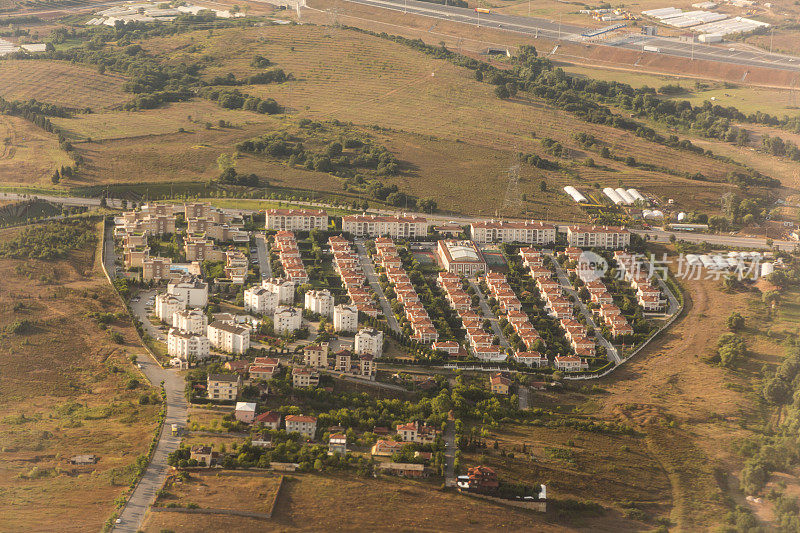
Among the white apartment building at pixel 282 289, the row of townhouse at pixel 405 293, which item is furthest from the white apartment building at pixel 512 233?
the white apartment building at pixel 282 289

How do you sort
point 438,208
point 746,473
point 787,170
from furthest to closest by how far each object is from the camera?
point 787,170 → point 438,208 → point 746,473

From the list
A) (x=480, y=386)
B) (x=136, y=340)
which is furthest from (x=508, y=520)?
(x=136, y=340)

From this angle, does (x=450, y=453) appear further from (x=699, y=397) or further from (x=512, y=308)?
(x=512, y=308)

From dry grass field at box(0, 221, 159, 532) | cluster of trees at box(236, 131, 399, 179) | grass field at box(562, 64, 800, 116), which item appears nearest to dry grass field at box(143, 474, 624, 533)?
dry grass field at box(0, 221, 159, 532)

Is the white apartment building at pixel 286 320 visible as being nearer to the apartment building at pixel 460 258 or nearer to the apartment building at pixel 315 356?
the apartment building at pixel 315 356

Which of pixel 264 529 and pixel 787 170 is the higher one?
pixel 787 170

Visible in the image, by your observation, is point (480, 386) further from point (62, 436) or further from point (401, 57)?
point (401, 57)
